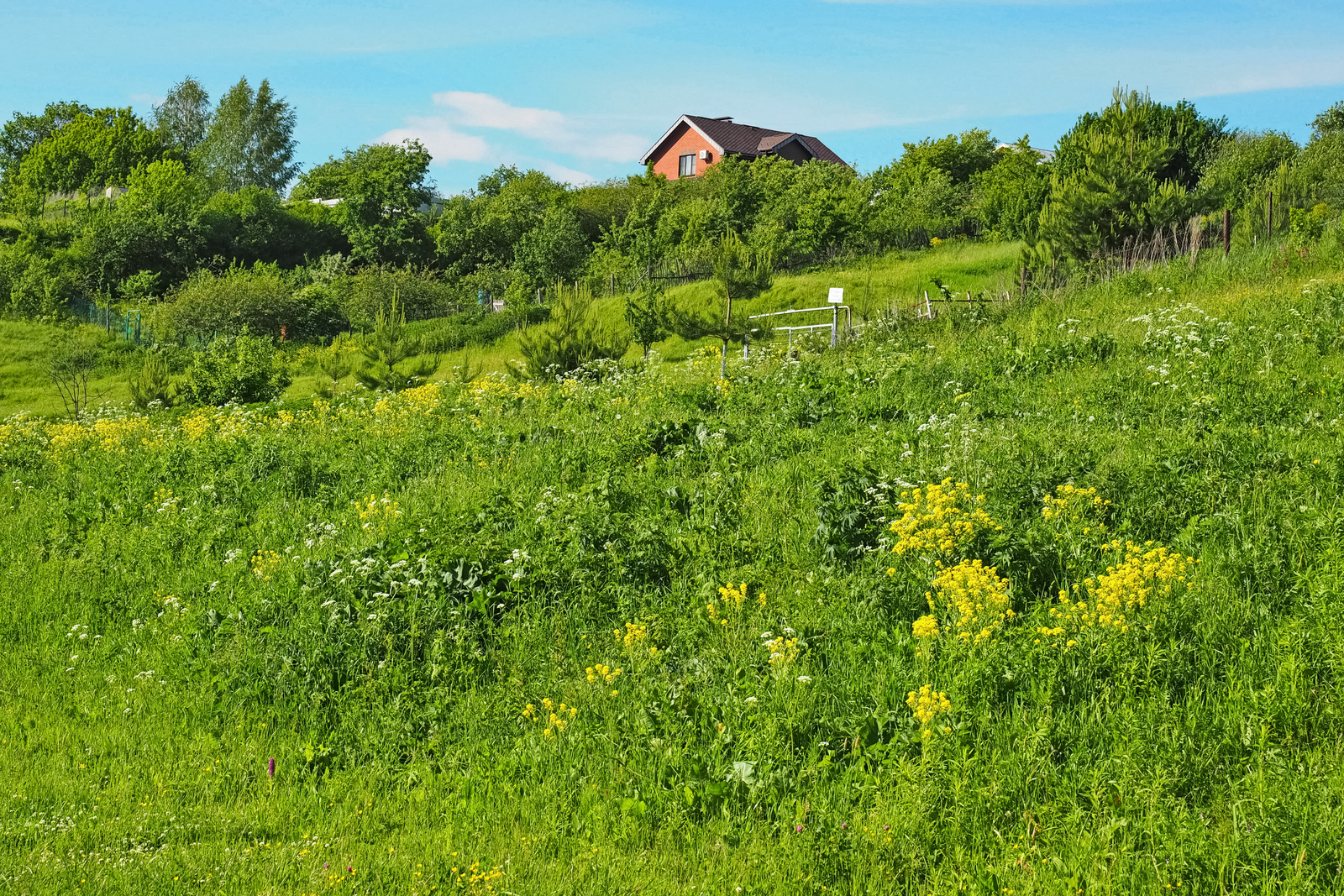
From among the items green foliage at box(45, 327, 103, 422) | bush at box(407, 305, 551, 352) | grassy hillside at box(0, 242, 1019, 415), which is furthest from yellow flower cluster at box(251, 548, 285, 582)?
bush at box(407, 305, 551, 352)

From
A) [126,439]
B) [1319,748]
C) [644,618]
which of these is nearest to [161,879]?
[644,618]

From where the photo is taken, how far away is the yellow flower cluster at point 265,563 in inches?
300

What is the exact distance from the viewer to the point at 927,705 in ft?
14.8

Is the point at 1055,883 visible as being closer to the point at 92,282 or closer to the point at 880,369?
the point at 880,369

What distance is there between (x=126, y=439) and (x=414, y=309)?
1010 inches

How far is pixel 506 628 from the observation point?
634cm

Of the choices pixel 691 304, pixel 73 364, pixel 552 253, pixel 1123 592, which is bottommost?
pixel 1123 592

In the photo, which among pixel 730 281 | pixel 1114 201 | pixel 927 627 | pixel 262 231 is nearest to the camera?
pixel 927 627

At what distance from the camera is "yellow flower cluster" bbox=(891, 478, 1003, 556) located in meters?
6.12

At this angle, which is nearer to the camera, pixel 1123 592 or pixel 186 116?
pixel 1123 592

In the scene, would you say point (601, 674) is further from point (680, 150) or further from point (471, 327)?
point (680, 150)

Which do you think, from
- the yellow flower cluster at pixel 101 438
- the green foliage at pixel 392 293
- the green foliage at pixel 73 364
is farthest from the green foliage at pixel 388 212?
the yellow flower cluster at pixel 101 438

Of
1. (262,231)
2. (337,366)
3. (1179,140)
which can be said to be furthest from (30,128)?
(1179,140)

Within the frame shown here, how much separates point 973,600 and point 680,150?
5830 cm
